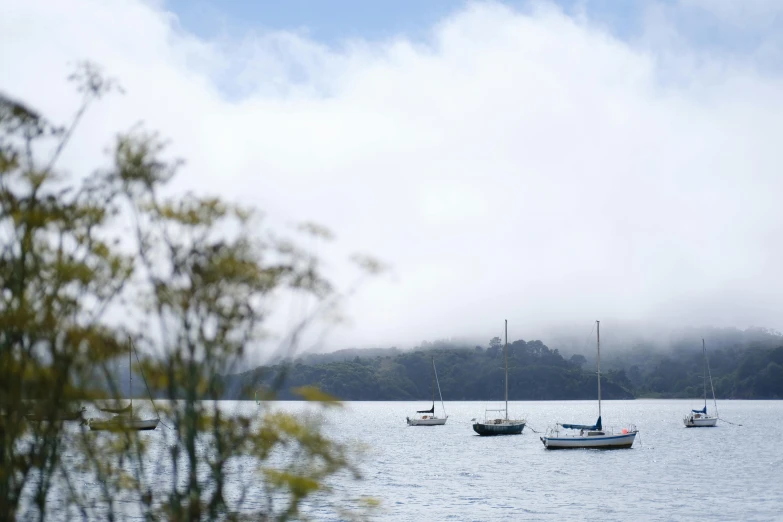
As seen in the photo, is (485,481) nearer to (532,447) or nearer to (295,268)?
(532,447)

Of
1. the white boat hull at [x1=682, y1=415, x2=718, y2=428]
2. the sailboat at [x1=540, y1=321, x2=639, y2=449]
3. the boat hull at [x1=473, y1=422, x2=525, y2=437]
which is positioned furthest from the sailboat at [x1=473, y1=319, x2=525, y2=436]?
the white boat hull at [x1=682, y1=415, x2=718, y2=428]

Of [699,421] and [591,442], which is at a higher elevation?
[699,421]

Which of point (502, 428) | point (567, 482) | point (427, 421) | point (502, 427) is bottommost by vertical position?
point (567, 482)

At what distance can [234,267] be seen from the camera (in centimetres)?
914

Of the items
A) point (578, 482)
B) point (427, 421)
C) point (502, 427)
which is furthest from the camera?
point (427, 421)

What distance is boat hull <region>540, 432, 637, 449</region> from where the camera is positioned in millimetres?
79562

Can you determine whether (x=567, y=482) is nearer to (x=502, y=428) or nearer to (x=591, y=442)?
(x=591, y=442)

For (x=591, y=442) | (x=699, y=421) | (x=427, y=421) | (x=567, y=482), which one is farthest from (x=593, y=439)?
(x=427, y=421)

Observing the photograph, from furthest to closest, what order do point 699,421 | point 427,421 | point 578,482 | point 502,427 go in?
point 427,421
point 699,421
point 502,427
point 578,482

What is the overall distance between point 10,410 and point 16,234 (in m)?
1.96

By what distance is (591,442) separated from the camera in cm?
7969

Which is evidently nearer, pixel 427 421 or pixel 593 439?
pixel 593 439

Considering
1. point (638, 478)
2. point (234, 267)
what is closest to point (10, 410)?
point (234, 267)

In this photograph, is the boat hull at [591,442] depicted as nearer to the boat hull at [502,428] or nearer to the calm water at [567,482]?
the calm water at [567,482]
